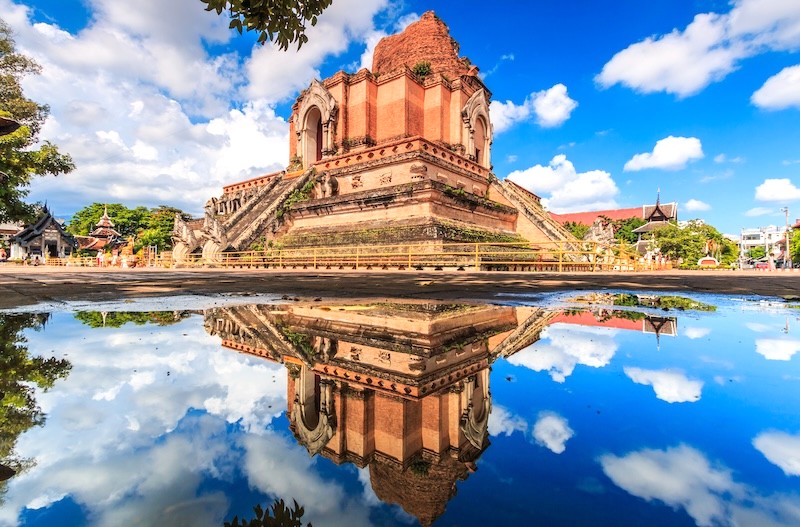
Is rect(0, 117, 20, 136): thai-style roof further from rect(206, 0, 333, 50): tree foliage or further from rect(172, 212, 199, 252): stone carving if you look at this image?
rect(172, 212, 199, 252): stone carving

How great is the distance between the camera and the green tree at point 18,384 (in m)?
1.12

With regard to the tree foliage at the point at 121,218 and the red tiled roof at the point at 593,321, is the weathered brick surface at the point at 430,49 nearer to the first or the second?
the red tiled roof at the point at 593,321

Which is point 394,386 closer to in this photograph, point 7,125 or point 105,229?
point 7,125

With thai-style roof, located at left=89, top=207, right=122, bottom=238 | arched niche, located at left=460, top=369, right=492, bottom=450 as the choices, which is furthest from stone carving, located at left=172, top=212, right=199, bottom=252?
thai-style roof, located at left=89, top=207, right=122, bottom=238

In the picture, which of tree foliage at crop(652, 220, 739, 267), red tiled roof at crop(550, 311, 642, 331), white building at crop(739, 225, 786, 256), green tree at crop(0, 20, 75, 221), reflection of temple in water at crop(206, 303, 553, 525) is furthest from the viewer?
white building at crop(739, 225, 786, 256)

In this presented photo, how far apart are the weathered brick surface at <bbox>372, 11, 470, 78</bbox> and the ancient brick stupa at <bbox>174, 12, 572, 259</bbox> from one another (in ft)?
0.22

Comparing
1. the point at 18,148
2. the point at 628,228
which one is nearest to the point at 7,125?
the point at 18,148

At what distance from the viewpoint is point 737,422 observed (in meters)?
1.28

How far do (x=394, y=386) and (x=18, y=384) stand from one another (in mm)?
1455

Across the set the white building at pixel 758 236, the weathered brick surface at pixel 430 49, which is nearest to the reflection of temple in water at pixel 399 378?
the weathered brick surface at pixel 430 49

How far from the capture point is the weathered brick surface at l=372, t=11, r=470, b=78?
78.7 ft

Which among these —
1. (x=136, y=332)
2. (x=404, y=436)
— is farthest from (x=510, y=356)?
(x=136, y=332)

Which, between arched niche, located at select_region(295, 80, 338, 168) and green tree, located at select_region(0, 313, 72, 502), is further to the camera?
arched niche, located at select_region(295, 80, 338, 168)

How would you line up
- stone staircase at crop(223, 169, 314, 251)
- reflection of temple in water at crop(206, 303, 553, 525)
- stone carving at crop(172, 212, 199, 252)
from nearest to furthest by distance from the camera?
reflection of temple in water at crop(206, 303, 553, 525), stone staircase at crop(223, 169, 314, 251), stone carving at crop(172, 212, 199, 252)
